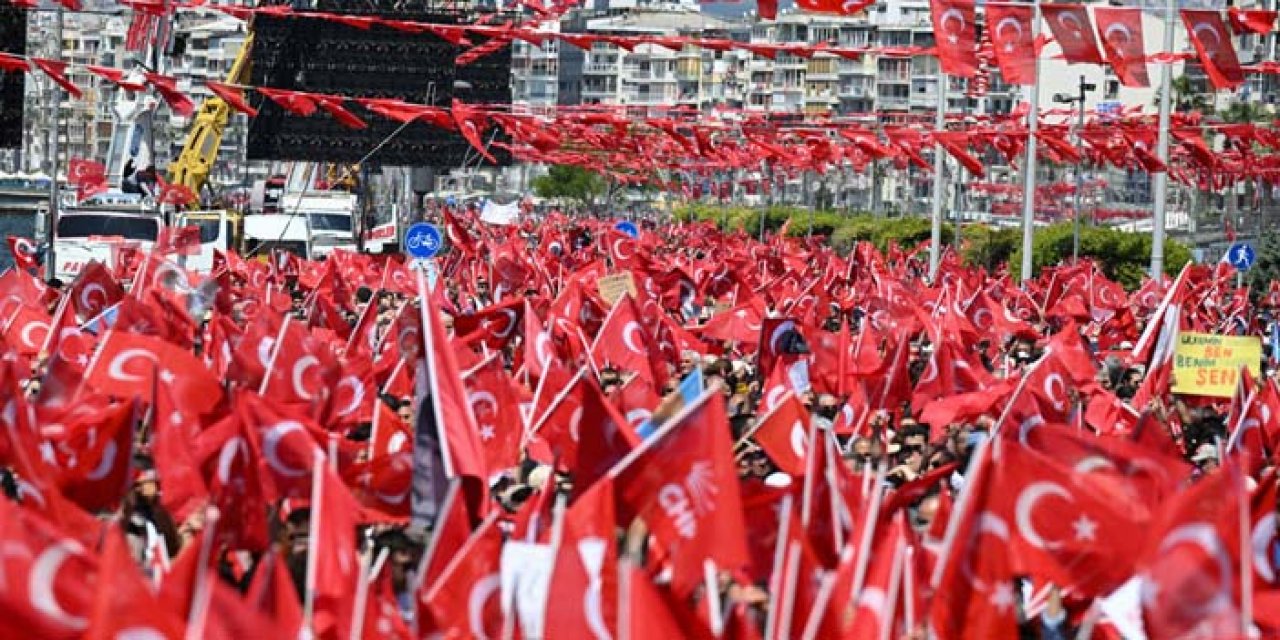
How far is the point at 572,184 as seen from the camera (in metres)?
150

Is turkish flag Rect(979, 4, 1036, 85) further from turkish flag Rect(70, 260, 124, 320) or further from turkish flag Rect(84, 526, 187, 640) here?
turkish flag Rect(84, 526, 187, 640)

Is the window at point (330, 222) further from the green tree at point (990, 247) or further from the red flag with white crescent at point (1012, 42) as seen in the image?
the red flag with white crescent at point (1012, 42)

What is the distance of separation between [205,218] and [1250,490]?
32.5 metres

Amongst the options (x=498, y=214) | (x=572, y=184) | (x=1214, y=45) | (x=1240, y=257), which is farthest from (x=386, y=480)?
(x=572, y=184)

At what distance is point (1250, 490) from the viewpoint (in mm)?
12367

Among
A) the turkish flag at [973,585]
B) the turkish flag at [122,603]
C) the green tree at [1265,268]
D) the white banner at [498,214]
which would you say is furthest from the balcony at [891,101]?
the turkish flag at [122,603]

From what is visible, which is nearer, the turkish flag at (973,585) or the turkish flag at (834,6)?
the turkish flag at (973,585)

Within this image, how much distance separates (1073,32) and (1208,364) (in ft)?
14.2

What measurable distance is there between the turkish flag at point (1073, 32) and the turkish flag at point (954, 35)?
293 millimetres

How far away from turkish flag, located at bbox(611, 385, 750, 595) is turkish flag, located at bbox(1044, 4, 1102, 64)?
11834 millimetres

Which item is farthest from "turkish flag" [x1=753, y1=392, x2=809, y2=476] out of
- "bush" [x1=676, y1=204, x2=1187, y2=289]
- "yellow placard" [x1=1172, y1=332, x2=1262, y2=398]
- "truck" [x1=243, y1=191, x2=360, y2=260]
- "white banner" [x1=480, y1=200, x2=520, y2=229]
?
"white banner" [x1=480, y1=200, x2=520, y2=229]

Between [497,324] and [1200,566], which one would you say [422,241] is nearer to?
[497,324]

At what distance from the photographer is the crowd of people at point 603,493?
10.1m

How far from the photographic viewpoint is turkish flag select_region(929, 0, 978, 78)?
22859 millimetres
